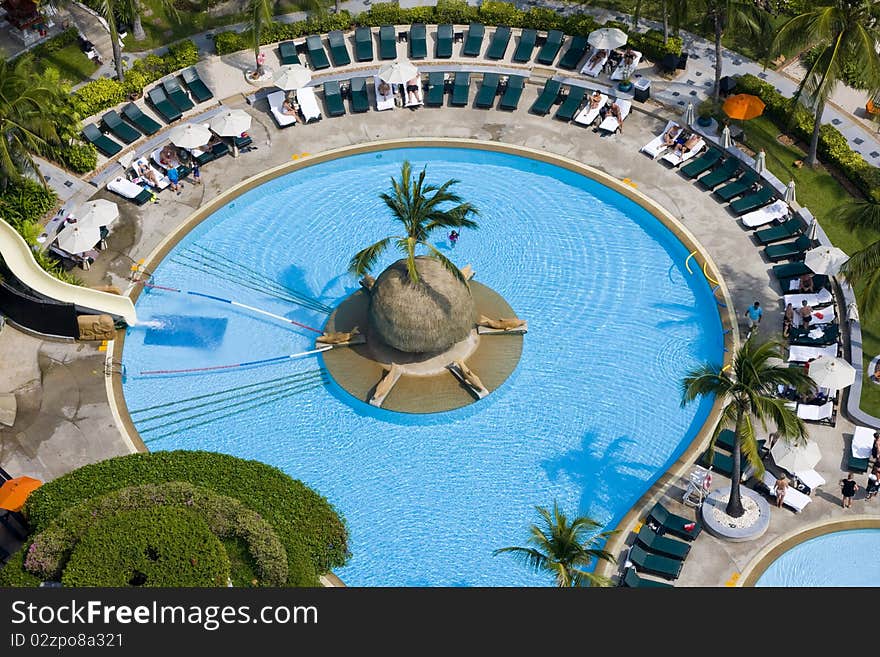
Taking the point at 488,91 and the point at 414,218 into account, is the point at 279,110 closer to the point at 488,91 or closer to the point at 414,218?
the point at 488,91

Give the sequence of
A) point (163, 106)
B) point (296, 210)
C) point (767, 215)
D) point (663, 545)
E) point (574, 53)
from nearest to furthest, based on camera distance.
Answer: point (663, 545)
point (767, 215)
point (296, 210)
point (163, 106)
point (574, 53)

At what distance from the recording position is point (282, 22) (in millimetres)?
58688

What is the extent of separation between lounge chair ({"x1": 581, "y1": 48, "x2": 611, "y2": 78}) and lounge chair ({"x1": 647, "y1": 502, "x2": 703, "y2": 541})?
24.1m

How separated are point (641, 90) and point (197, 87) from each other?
68.5 ft

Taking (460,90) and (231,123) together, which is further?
(460,90)

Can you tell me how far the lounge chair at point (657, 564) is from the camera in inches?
1495

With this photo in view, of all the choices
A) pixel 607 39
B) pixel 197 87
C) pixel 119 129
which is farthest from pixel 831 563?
pixel 119 129

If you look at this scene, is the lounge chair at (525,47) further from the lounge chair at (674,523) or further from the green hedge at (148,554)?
the green hedge at (148,554)

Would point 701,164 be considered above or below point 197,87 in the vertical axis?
below

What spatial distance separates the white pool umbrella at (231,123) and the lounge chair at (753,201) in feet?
71.1

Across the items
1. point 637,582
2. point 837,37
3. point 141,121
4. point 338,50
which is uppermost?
point 338,50

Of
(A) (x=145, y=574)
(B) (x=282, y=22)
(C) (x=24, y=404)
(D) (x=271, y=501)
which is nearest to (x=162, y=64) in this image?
(B) (x=282, y=22)

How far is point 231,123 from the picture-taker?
169 ft

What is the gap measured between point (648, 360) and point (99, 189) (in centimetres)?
2500
